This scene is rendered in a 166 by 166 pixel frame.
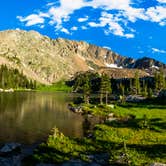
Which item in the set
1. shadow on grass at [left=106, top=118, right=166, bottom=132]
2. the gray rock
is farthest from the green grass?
the gray rock

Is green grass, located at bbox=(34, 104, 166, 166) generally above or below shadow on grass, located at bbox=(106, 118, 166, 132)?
below

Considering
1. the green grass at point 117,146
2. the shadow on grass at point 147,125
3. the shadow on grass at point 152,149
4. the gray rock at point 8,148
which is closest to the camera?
the green grass at point 117,146

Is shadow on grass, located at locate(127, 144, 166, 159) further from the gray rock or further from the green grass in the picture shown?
the gray rock

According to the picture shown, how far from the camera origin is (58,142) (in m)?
51.4

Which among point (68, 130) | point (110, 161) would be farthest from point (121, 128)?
Result: point (110, 161)

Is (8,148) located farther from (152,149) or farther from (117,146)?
(152,149)

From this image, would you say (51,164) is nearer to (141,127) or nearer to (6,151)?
(6,151)

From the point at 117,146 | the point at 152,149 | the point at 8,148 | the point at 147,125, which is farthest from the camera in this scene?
the point at 147,125

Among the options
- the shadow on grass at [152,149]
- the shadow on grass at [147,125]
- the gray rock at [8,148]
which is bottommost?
the shadow on grass at [152,149]

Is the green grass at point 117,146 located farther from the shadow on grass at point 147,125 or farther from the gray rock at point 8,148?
the gray rock at point 8,148

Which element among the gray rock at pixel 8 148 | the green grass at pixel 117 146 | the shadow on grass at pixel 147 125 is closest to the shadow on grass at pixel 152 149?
the green grass at pixel 117 146

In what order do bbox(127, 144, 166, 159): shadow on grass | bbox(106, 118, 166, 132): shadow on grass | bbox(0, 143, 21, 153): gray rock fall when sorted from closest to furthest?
bbox(127, 144, 166, 159): shadow on grass
bbox(0, 143, 21, 153): gray rock
bbox(106, 118, 166, 132): shadow on grass

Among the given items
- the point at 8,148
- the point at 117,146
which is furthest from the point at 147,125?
the point at 8,148

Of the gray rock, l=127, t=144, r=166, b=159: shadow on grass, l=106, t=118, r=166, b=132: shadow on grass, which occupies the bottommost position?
l=127, t=144, r=166, b=159: shadow on grass
